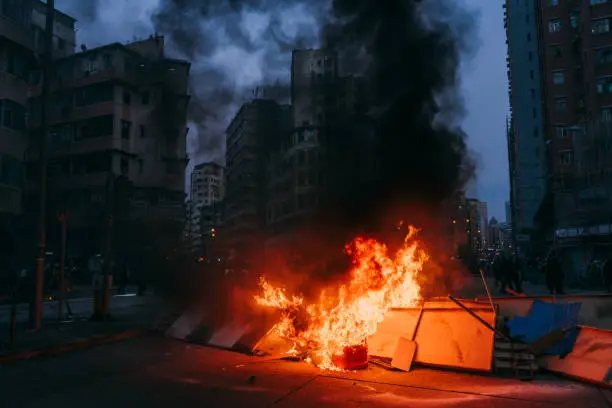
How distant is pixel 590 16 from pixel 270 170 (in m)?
38.5

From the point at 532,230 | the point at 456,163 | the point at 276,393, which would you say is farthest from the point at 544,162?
the point at 276,393

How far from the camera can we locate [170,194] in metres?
12.1

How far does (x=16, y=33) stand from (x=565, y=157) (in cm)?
4219

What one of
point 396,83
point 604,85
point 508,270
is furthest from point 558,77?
point 396,83

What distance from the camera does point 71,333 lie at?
9.84m

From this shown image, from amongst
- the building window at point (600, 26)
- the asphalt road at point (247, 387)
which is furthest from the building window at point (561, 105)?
the asphalt road at point (247, 387)

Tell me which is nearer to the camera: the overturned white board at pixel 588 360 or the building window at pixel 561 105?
the overturned white board at pixel 588 360

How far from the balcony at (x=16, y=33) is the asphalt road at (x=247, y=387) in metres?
17.7

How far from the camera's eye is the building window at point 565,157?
41.5m

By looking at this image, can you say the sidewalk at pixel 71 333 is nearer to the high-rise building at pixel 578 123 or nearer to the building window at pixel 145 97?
the building window at pixel 145 97

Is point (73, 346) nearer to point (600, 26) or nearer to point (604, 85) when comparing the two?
Result: point (604, 85)

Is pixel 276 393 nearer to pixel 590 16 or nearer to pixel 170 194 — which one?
pixel 170 194

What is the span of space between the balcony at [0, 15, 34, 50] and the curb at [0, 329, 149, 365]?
1658 centimetres

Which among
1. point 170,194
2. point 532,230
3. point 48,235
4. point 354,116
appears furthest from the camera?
point 532,230
